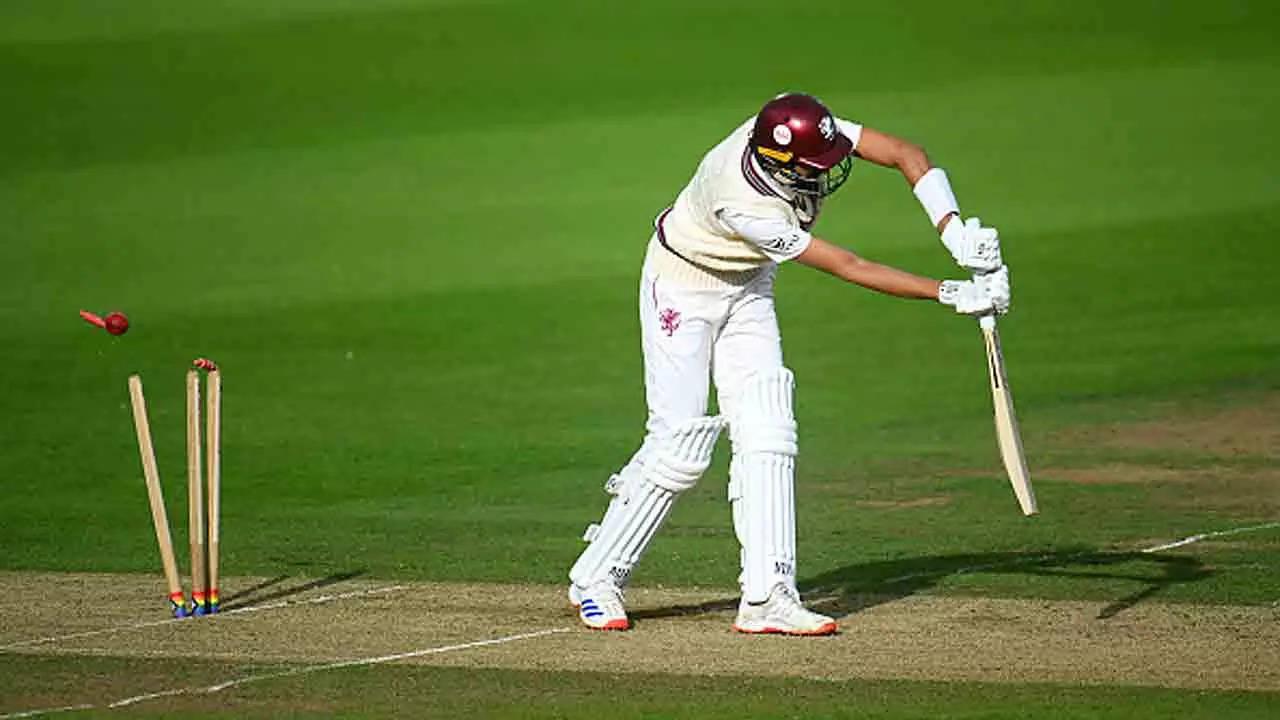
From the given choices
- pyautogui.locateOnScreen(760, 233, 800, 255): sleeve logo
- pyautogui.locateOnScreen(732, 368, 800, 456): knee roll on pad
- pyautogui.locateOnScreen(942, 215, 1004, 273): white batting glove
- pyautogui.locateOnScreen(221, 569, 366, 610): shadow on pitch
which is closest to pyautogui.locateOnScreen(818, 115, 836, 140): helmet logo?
pyautogui.locateOnScreen(760, 233, 800, 255): sleeve logo

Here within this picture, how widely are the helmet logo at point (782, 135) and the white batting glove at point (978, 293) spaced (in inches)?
27.9

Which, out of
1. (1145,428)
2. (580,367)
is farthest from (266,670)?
(580,367)

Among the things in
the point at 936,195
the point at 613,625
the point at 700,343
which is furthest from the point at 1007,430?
the point at 613,625

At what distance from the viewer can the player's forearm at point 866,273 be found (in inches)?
342

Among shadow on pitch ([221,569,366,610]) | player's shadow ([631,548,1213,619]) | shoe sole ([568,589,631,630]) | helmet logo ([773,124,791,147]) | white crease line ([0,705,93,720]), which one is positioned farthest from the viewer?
shadow on pitch ([221,569,366,610])

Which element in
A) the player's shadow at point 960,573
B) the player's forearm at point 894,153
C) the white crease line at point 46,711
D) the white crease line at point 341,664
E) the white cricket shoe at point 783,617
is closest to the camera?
the white crease line at point 46,711

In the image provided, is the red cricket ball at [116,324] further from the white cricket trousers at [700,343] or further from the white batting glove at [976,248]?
the white batting glove at [976,248]

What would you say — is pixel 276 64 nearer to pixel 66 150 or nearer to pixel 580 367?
pixel 66 150

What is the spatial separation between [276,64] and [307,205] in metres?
4.65

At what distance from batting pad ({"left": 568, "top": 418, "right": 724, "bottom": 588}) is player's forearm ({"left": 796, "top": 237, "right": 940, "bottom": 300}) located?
726mm

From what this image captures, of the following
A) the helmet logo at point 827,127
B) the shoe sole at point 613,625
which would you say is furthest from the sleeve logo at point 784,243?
the shoe sole at point 613,625

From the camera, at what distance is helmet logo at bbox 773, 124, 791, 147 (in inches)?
342

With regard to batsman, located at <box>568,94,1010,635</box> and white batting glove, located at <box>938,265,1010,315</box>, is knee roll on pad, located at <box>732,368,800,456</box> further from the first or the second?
white batting glove, located at <box>938,265,1010,315</box>

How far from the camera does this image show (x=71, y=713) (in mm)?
7660
